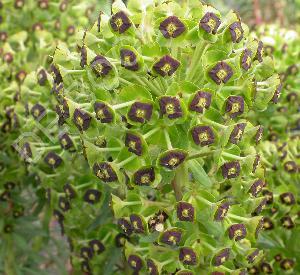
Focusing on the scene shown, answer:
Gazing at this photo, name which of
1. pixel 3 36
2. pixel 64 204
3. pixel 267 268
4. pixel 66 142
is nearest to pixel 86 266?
pixel 64 204

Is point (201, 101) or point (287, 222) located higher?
point (201, 101)

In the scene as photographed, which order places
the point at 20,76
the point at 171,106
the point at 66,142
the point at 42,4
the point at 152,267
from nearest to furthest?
the point at 171,106, the point at 152,267, the point at 66,142, the point at 20,76, the point at 42,4

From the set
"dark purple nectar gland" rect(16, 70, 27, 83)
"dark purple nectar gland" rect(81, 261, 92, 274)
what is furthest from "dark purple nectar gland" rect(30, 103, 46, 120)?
"dark purple nectar gland" rect(81, 261, 92, 274)

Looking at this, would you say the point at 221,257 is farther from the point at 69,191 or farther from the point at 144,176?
the point at 69,191

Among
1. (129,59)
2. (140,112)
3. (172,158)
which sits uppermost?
(129,59)

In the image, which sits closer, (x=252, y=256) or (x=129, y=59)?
(x=129, y=59)
